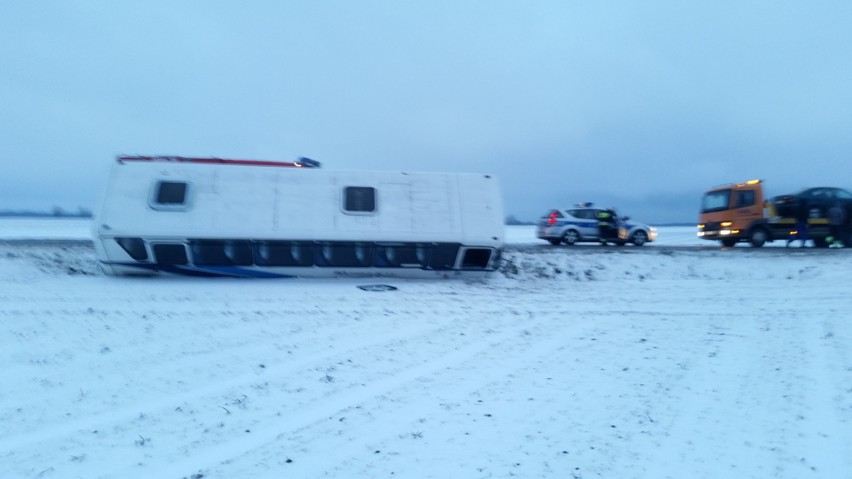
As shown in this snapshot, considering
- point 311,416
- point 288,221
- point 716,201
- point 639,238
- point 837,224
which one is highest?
point 716,201

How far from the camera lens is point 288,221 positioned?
420 inches

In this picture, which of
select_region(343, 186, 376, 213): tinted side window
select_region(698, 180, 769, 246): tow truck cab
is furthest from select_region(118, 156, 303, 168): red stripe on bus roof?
select_region(698, 180, 769, 246): tow truck cab

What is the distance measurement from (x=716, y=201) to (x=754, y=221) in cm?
166

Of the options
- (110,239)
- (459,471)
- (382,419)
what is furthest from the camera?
(110,239)

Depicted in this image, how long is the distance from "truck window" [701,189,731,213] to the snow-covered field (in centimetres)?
1079

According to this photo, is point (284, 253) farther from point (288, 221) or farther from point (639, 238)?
point (639, 238)

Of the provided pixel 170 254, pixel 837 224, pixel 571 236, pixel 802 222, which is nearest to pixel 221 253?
pixel 170 254

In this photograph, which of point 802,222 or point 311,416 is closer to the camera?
point 311,416

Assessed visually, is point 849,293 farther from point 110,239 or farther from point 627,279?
point 110,239

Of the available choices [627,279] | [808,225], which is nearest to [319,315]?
[627,279]

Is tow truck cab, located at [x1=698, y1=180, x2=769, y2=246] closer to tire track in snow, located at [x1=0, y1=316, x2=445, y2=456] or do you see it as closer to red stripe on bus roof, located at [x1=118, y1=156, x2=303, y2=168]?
red stripe on bus roof, located at [x1=118, y1=156, x2=303, y2=168]

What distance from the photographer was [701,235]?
20.5 metres

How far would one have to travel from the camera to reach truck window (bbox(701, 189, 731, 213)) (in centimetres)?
1954

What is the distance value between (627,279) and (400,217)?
6396 mm
